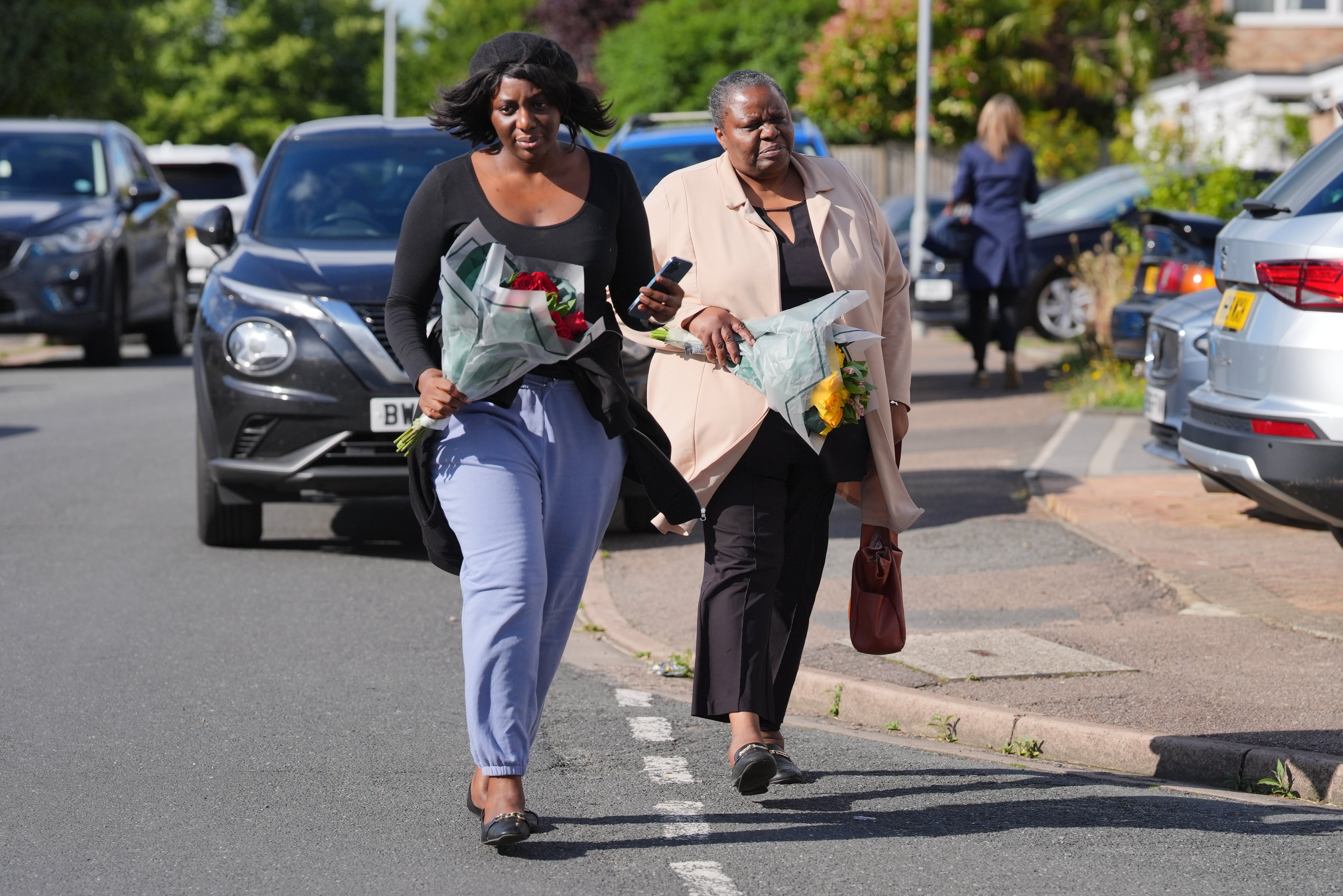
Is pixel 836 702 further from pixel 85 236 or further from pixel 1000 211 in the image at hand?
pixel 85 236

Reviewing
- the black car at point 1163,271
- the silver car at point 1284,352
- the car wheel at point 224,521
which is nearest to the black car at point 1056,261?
the black car at point 1163,271

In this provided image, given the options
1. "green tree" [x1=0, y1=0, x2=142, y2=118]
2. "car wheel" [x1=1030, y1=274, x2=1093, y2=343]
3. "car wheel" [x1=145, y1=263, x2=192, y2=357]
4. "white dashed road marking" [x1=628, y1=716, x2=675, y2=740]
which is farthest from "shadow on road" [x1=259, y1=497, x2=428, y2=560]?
"green tree" [x1=0, y1=0, x2=142, y2=118]

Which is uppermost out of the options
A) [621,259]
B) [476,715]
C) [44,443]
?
[621,259]

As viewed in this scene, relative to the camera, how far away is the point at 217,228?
811 centimetres

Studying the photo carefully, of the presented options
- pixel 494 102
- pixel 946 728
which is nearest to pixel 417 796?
pixel 946 728

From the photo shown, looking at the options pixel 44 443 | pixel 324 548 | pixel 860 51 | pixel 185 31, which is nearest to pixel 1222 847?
pixel 324 548

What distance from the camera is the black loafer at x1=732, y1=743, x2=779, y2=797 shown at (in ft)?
14.7

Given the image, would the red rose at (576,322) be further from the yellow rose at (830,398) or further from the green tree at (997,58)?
the green tree at (997,58)

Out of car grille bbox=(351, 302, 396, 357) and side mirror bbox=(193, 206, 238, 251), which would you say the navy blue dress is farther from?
car grille bbox=(351, 302, 396, 357)

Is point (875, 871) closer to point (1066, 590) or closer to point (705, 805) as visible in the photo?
point (705, 805)

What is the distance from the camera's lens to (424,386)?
13.4 feet

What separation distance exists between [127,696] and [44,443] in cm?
632

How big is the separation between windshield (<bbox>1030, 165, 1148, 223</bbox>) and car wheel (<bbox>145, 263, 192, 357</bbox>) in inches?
332

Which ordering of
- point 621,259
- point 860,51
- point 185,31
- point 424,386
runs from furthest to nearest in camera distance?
point 185,31 < point 860,51 < point 621,259 < point 424,386
